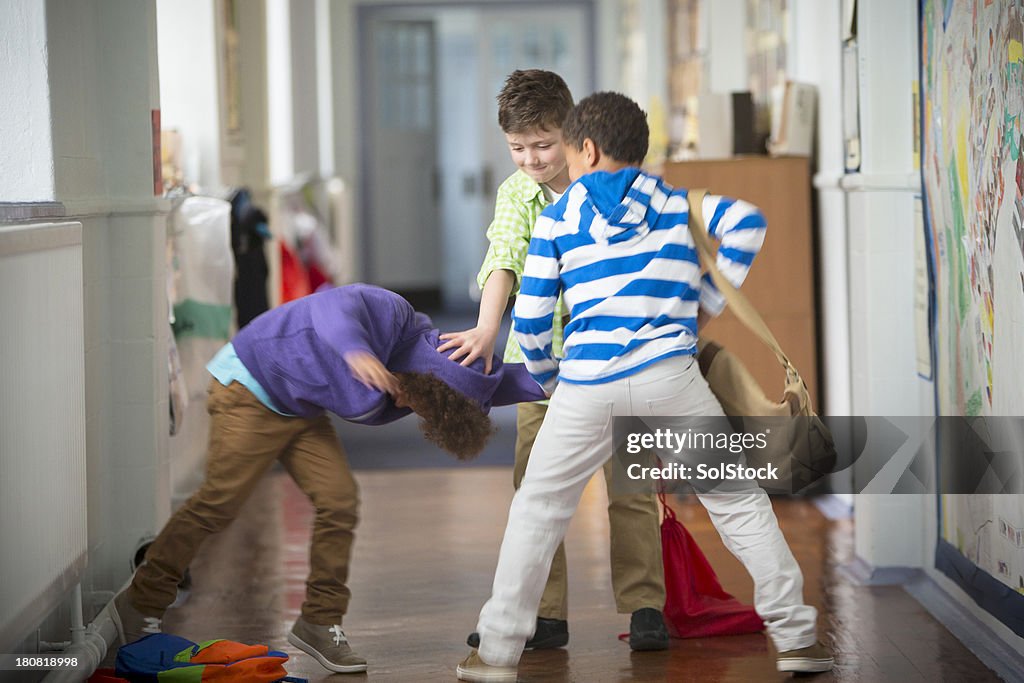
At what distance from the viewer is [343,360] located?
2.80 m

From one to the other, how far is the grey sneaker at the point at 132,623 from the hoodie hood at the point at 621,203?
139 centimetres

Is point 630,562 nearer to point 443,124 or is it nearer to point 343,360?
point 343,360

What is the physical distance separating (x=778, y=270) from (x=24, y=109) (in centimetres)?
282

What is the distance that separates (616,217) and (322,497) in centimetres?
95

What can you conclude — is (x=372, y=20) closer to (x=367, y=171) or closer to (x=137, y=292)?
(x=367, y=171)

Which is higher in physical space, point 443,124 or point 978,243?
point 443,124

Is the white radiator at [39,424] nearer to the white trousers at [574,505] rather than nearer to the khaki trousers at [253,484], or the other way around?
the khaki trousers at [253,484]

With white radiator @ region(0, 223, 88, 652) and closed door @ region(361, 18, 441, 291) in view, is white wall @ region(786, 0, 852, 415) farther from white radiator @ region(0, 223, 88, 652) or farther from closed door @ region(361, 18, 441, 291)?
closed door @ region(361, 18, 441, 291)

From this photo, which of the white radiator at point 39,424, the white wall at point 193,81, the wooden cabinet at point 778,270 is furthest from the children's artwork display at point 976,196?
the white wall at point 193,81

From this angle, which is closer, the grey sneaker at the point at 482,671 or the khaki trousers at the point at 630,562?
the grey sneaker at the point at 482,671

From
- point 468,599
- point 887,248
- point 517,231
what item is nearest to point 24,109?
point 517,231

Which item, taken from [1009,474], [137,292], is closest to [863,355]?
[1009,474]

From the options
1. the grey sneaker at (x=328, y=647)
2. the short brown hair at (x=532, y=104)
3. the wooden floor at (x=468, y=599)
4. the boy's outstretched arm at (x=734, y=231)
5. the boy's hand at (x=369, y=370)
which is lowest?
the wooden floor at (x=468, y=599)

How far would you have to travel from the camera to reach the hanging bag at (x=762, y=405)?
258cm
